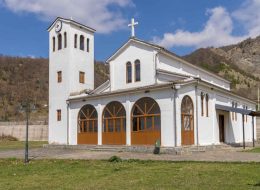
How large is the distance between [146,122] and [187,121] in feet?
9.47

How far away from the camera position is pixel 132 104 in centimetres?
2616

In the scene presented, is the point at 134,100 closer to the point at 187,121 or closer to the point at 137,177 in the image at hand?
the point at 187,121

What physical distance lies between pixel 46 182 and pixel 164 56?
1768 centimetres

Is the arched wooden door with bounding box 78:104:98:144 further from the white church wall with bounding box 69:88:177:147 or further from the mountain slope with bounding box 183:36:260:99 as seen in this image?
the mountain slope with bounding box 183:36:260:99

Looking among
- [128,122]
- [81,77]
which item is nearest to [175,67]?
[128,122]

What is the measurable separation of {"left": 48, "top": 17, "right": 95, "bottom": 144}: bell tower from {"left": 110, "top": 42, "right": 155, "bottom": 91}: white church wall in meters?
4.65

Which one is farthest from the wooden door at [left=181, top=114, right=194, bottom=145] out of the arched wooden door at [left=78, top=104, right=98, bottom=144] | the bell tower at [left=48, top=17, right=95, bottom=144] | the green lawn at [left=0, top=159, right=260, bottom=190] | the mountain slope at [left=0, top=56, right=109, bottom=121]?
the mountain slope at [left=0, top=56, right=109, bottom=121]

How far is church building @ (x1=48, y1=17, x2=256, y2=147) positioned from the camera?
2434 cm

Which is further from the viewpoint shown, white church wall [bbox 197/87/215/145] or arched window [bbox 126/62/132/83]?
arched window [bbox 126/62/132/83]

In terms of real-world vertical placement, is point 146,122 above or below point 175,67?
below

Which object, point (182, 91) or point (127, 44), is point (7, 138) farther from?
point (182, 91)

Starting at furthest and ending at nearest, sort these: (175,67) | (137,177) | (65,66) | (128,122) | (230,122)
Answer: (65,66) → (230,122) → (175,67) → (128,122) → (137,177)

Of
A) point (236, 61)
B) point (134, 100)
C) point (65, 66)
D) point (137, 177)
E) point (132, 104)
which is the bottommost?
point (137, 177)

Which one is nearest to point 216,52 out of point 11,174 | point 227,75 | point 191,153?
point 227,75
